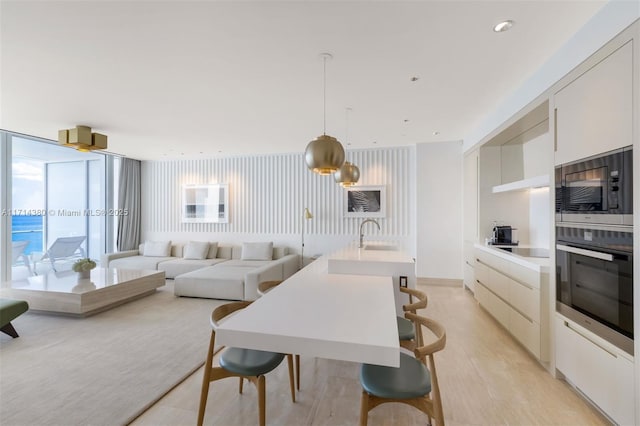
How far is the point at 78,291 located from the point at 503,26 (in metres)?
5.30

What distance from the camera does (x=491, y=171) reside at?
12.8 ft

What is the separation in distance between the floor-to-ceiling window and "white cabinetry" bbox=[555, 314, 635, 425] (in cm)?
755

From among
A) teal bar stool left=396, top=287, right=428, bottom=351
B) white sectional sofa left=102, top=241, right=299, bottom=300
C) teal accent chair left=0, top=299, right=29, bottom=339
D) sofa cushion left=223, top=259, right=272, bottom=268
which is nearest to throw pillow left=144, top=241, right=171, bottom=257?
white sectional sofa left=102, top=241, right=299, bottom=300

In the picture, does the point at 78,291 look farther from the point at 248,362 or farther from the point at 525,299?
the point at 525,299

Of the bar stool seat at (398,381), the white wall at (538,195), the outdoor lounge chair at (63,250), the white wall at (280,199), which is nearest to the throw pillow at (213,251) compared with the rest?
the white wall at (280,199)

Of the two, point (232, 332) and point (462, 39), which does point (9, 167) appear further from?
point (462, 39)

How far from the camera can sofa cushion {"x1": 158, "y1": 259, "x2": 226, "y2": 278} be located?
535cm

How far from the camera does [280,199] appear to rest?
20.1 feet

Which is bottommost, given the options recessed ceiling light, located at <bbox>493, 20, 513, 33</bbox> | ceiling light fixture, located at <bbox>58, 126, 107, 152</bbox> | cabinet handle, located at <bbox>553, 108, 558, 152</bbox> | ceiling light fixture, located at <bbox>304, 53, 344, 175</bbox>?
ceiling light fixture, located at <bbox>304, 53, 344, 175</bbox>

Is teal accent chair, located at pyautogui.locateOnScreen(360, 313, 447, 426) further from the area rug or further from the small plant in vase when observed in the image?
the small plant in vase

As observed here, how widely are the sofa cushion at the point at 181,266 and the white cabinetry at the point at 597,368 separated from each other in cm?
524

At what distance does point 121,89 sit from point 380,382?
3.61m

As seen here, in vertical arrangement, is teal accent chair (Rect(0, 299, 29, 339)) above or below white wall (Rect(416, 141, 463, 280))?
below

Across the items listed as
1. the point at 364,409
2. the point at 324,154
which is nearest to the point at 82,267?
the point at 324,154
